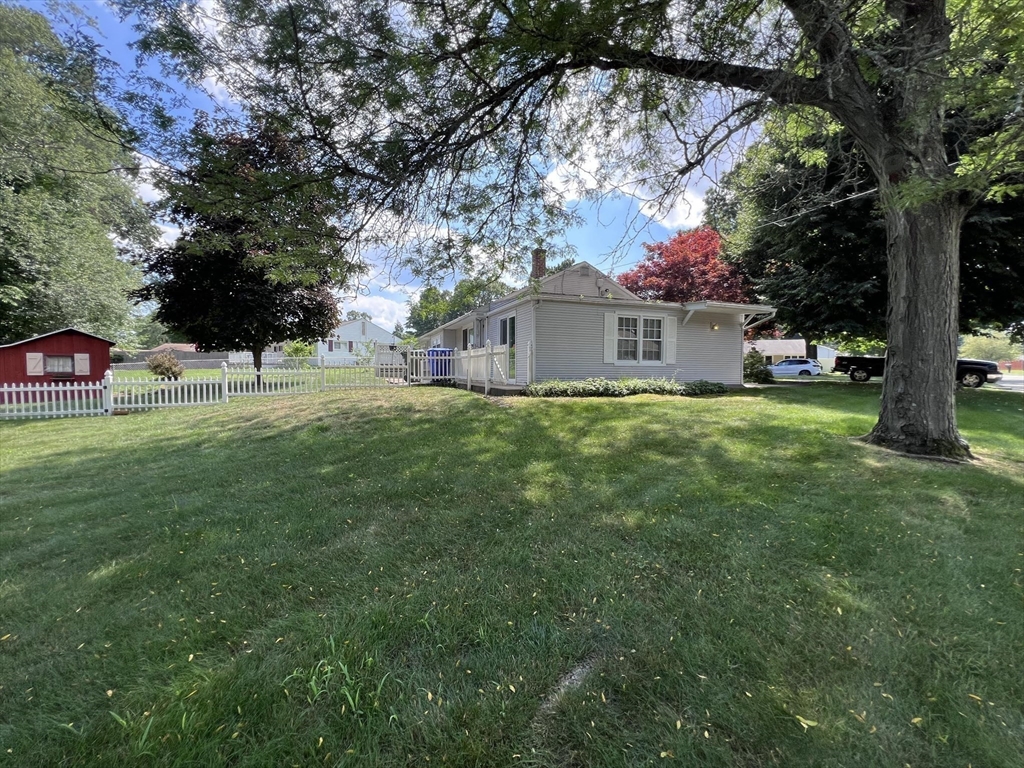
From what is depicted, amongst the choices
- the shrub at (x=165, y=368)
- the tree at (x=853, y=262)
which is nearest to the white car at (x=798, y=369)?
the tree at (x=853, y=262)

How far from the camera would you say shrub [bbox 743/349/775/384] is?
59.8ft

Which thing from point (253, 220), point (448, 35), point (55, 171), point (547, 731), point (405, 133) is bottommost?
point (547, 731)

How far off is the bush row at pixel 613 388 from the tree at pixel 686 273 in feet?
35.2

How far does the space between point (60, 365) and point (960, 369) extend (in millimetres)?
29653

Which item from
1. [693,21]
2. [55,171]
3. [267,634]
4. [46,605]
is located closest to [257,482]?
[46,605]

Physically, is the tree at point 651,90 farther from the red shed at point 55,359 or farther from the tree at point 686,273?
the tree at point 686,273

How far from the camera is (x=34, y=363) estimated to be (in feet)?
31.9

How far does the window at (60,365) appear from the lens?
9.91 m

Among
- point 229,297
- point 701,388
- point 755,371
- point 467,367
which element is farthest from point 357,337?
point 701,388

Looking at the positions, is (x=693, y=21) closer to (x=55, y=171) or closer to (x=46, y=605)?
(x=46, y=605)

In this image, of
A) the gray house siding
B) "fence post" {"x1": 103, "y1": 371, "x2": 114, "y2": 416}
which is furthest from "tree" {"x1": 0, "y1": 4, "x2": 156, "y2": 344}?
the gray house siding

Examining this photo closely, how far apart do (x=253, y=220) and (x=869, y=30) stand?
6.75 metres

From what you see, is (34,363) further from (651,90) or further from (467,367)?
(651,90)

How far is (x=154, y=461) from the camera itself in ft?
17.0
